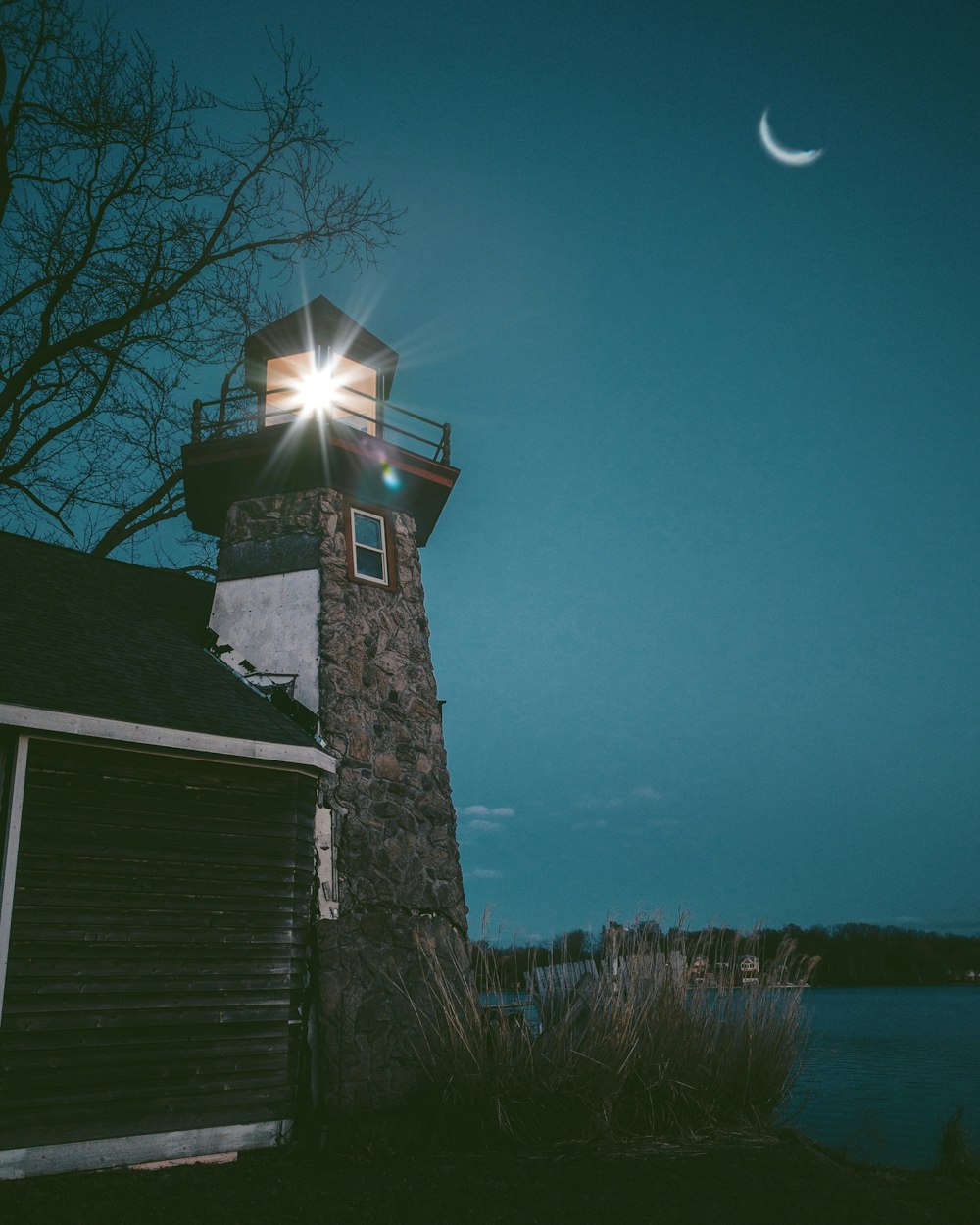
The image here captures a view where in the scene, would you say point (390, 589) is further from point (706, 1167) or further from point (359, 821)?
point (706, 1167)

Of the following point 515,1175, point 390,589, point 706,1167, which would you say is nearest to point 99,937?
point 515,1175

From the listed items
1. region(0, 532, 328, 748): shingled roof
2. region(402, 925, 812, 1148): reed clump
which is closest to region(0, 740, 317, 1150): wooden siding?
region(0, 532, 328, 748): shingled roof

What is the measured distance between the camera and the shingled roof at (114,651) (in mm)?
7918

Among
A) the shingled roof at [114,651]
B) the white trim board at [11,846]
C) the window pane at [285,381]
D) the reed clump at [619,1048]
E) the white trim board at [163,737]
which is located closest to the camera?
the white trim board at [11,846]

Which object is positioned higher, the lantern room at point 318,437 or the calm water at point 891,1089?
the lantern room at point 318,437

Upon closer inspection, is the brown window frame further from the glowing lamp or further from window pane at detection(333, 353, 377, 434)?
the glowing lamp

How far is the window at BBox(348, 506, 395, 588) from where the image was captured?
39.9 feet

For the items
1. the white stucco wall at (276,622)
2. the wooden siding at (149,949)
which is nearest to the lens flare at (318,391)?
the white stucco wall at (276,622)

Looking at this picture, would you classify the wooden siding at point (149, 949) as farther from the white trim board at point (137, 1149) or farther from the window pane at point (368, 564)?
the window pane at point (368, 564)

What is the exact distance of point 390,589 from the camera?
12.3m

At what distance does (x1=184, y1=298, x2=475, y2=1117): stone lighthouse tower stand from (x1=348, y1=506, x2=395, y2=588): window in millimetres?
24

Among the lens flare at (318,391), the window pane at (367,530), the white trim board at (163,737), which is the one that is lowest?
the white trim board at (163,737)

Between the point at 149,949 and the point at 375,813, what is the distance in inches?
130

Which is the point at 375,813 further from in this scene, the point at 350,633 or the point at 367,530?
the point at 367,530
